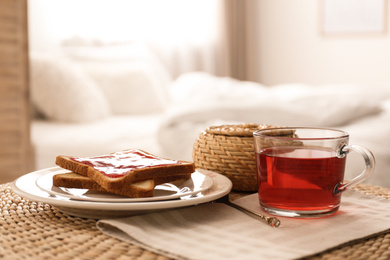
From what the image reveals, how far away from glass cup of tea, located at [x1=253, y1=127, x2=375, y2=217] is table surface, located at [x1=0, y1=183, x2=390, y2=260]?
0.08 m

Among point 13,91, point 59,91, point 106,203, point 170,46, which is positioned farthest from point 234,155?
point 170,46

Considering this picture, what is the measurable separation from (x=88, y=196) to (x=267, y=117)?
129cm

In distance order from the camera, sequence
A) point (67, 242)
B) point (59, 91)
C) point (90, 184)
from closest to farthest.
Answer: point (67, 242) < point (90, 184) < point (59, 91)

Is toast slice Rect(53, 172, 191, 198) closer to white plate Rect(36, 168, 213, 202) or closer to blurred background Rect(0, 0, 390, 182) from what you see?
white plate Rect(36, 168, 213, 202)

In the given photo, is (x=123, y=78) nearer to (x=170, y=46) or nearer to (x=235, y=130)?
(x=170, y=46)

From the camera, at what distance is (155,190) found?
0.79 metres

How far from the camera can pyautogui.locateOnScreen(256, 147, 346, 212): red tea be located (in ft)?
2.37

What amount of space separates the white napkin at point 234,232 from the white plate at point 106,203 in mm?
20

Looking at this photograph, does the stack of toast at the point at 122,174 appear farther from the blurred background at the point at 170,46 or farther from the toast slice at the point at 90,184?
the blurred background at the point at 170,46

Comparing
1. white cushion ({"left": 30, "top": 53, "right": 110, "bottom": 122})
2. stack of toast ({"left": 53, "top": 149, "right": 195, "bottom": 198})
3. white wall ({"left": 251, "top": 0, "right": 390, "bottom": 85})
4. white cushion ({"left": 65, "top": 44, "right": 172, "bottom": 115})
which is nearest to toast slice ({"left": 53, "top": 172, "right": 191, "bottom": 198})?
stack of toast ({"left": 53, "top": 149, "right": 195, "bottom": 198})

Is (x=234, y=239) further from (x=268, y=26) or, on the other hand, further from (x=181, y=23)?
(x=268, y=26)

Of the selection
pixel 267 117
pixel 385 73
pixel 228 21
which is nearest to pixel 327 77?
pixel 385 73

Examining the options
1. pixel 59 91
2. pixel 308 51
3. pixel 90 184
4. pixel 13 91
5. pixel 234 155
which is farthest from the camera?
pixel 308 51

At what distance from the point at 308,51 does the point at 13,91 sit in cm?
327
